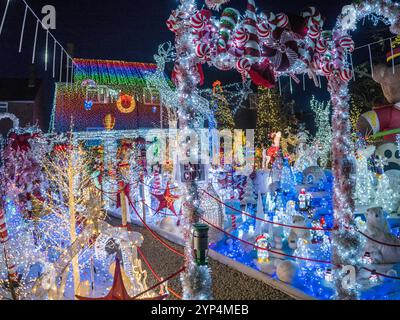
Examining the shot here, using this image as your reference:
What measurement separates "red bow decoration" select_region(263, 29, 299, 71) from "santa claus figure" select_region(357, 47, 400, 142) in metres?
7.77

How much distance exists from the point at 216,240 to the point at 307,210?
369 cm

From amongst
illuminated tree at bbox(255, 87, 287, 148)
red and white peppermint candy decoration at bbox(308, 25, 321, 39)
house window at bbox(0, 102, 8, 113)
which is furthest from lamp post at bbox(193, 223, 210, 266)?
house window at bbox(0, 102, 8, 113)

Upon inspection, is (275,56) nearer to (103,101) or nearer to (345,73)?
(345,73)

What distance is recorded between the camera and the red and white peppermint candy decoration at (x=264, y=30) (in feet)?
17.5

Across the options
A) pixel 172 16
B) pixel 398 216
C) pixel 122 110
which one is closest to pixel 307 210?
pixel 398 216

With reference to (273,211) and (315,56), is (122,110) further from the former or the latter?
(315,56)

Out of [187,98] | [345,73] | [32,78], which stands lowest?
[187,98]

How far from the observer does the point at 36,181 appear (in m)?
13.3

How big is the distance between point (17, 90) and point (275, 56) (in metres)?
31.4

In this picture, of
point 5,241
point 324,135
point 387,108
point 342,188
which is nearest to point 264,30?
point 342,188

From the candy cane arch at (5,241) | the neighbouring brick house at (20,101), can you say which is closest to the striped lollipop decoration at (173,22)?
the candy cane arch at (5,241)

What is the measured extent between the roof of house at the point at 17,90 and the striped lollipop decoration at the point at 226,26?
29509 millimetres

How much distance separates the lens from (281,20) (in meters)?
5.41

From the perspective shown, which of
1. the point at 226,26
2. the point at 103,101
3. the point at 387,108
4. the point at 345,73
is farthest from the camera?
the point at 103,101
